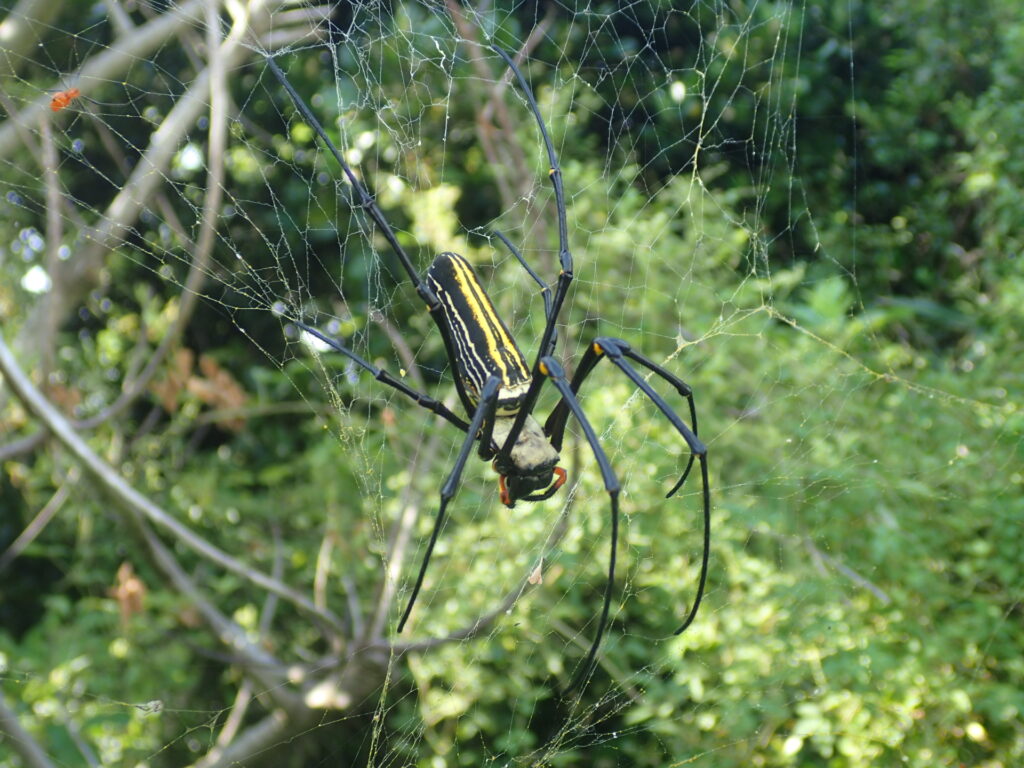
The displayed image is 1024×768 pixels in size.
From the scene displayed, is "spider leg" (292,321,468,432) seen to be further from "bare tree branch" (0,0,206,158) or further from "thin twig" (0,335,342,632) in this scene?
"bare tree branch" (0,0,206,158)

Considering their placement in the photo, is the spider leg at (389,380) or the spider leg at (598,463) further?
the spider leg at (389,380)

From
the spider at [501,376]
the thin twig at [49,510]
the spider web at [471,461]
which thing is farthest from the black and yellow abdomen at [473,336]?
the thin twig at [49,510]

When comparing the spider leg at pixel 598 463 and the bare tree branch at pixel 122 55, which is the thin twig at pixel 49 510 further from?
the spider leg at pixel 598 463

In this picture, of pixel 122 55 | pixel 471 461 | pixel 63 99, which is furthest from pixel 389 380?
pixel 122 55

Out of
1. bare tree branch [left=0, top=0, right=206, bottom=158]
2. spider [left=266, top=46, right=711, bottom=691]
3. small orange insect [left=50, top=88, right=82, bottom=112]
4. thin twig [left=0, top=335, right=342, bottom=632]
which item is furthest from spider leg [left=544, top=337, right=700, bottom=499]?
bare tree branch [left=0, top=0, right=206, bottom=158]

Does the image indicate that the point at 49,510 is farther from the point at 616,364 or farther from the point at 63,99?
the point at 616,364

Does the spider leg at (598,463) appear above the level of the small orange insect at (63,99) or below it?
below

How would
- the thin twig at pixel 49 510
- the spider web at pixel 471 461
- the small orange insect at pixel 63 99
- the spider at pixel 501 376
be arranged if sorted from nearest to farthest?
the small orange insect at pixel 63 99 < the spider at pixel 501 376 < the spider web at pixel 471 461 < the thin twig at pixel 49 510
